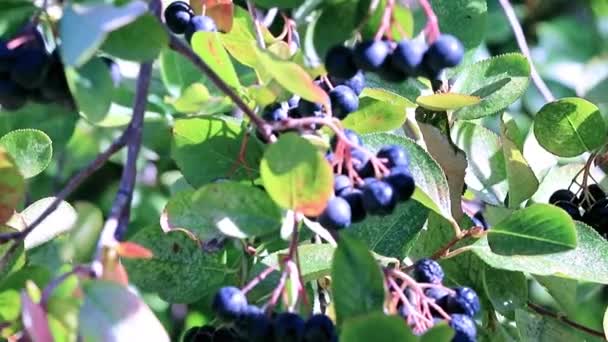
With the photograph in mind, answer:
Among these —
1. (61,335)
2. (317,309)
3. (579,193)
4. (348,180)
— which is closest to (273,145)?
(348,180)

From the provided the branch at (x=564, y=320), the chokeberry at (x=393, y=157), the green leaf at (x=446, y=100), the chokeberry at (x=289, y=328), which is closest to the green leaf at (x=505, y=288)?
the branch at (x=564, y=320)

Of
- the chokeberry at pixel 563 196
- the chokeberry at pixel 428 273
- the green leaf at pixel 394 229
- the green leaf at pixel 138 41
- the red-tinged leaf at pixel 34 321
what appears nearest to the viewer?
the red-tinged leaf at pixel 34 321

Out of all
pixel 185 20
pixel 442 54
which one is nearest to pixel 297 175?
pixel 442 54

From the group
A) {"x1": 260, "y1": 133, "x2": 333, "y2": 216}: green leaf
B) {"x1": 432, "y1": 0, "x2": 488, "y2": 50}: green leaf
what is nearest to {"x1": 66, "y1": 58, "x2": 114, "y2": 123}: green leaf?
{"x1": 260, "y1": 133, "x2": 333, "y2": 216}: green leaf

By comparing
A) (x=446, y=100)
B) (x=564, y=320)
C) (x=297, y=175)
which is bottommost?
(x=564, y=320)

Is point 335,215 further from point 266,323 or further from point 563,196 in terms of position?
point 563,196

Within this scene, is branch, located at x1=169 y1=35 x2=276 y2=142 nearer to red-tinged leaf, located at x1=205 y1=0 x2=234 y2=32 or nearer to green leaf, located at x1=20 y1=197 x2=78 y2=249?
red-tinged leaf, located at x1=205 y1=0 x2=234 y2=32

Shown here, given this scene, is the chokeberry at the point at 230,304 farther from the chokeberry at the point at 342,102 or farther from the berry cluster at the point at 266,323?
the chokeberry at the point at 342,102
